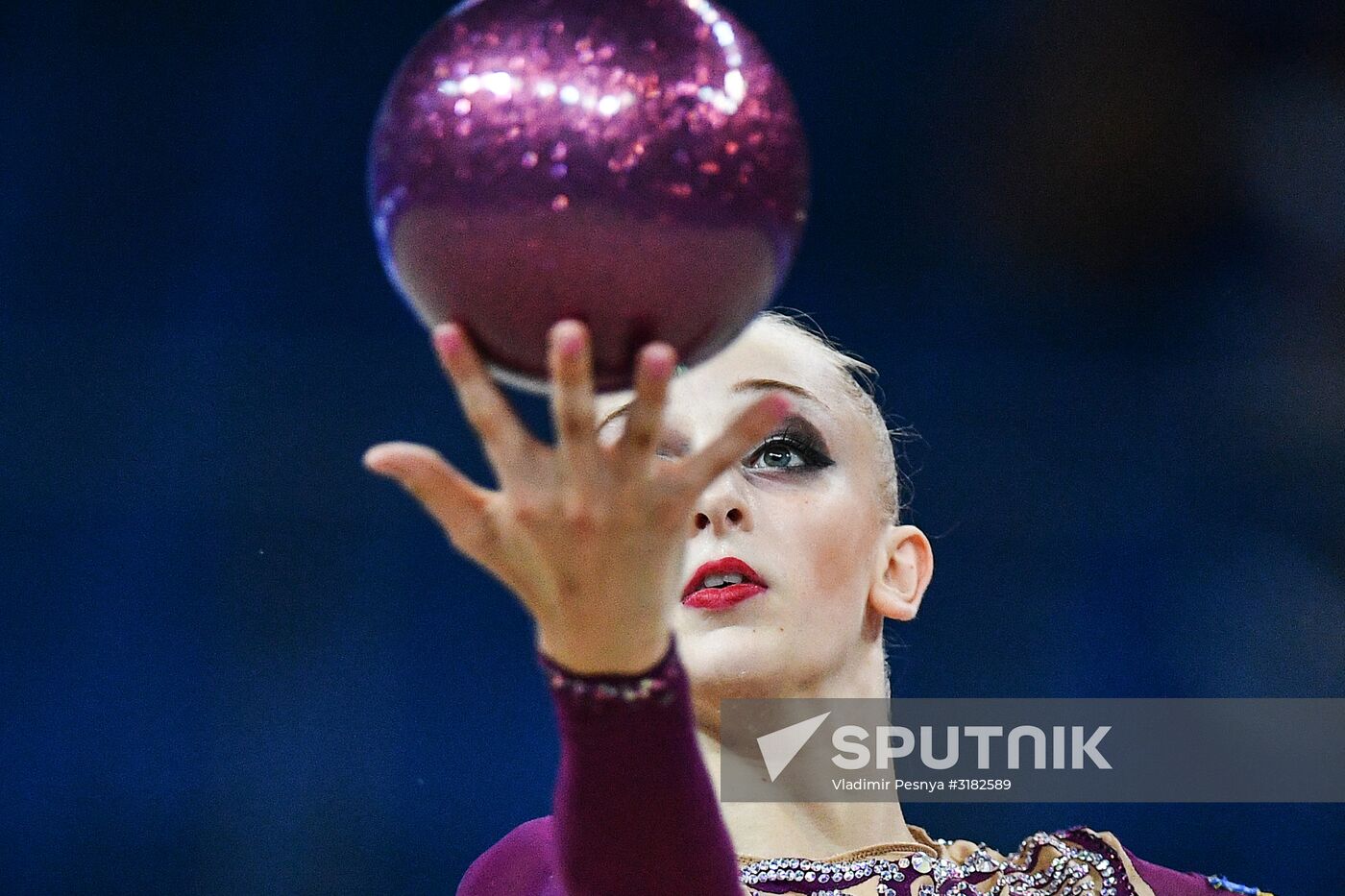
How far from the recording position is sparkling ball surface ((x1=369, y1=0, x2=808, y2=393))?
760 mm

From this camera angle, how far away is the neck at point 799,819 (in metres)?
1.47

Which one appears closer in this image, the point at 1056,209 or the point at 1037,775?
the point at 1037,775

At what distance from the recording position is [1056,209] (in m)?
2.40

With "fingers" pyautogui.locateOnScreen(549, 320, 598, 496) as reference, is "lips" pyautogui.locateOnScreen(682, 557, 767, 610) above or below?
below

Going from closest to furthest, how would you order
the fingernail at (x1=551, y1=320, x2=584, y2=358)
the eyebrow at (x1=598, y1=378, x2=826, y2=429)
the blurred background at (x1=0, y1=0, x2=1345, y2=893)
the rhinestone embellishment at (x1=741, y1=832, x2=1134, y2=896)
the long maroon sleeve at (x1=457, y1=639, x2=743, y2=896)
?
the fingernail at (x1=551, y1=320, x2=584, y2=358), the long maroon sleeve at (x1=457, y1=639, x2=743, y2=896), the rhinestone embellishment at (x1=741, y1=832, x2=1134, y2=896), the eyebrow at (x1=598, y1=378, x2=826, y2=429), the blurred background at (x1=0, y1=0, x2=1345, y2=893)

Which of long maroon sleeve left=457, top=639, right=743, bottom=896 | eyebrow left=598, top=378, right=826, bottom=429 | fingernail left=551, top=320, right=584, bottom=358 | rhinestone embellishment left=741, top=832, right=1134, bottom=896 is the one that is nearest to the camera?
fingernail left=551, top=320, right=584, bottom=358

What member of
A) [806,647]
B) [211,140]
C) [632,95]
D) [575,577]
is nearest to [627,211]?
[632,95]

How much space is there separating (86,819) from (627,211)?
150cm

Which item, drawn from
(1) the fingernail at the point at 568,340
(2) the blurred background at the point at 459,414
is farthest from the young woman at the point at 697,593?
(2) the blurred background at the point at 459,414

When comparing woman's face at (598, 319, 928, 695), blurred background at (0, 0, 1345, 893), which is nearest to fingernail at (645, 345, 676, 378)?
woman's face at (598, 319, 928, 695)

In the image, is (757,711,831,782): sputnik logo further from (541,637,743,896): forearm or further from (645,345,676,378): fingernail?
(645,345,676,378): fingernail

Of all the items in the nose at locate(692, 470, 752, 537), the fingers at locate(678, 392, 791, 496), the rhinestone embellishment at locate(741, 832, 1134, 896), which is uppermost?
the fingers at locate(678, 392, 791, 496)

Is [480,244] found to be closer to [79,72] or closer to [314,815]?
[314,815]

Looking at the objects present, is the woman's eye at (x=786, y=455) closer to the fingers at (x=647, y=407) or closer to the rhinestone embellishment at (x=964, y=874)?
the rhinestone embellishment at (x=964, y=874)
